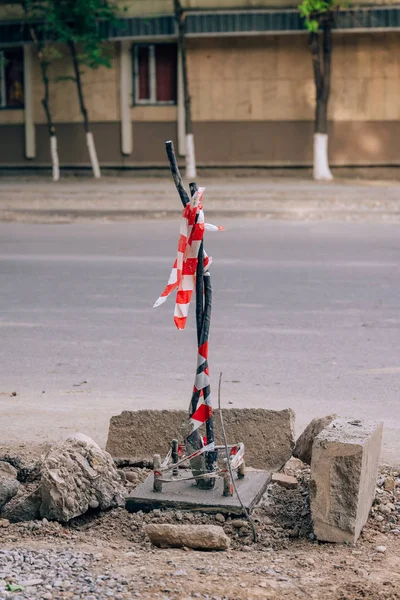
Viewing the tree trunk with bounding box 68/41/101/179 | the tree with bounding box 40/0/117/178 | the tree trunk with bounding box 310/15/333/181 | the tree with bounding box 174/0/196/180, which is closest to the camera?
the tree trunk with bounding box 310/15/333/181

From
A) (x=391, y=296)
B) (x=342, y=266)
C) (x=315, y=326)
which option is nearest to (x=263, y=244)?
(x=342, y=266)

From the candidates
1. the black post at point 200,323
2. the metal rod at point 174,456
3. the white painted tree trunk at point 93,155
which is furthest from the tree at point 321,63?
the metal rod at point 174,456

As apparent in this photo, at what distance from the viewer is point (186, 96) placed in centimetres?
2397

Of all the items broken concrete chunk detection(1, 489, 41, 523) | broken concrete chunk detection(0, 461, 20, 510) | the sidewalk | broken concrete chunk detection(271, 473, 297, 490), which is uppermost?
broken concrete chunk detection(0, 461, 20, 510)

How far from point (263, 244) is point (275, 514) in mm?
9330

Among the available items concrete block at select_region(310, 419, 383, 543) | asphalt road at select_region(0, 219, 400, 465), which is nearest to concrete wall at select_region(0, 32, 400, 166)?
asphalt road at select_region(0, 219, 400, 465)

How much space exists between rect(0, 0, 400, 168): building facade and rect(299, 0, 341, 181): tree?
435 mm

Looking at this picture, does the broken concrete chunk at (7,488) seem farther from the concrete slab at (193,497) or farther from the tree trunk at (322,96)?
the tree trunk at (322,96)

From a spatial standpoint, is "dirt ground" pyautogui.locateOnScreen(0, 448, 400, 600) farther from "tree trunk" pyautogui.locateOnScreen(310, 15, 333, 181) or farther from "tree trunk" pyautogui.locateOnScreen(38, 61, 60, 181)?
"tree trunk" pyautogui.locateOnScreen(38, 61, 60, 181)

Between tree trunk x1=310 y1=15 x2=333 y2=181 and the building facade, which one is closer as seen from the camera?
tree trunk x1=310 y1=15 x2=333 y2=181

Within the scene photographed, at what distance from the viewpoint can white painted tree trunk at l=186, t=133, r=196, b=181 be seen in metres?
23.8

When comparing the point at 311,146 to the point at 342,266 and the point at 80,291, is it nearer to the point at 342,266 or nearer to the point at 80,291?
the point at 342,266

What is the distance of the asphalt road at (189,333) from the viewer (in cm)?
609

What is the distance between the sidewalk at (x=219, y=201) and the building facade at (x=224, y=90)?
7.69 feet
